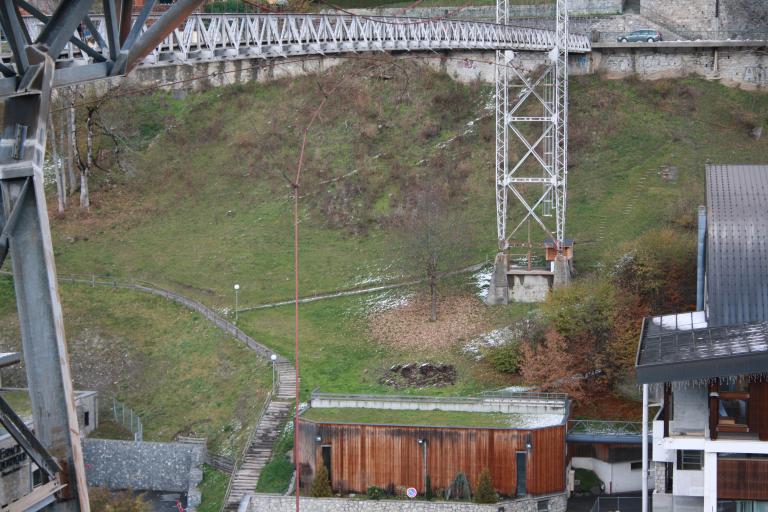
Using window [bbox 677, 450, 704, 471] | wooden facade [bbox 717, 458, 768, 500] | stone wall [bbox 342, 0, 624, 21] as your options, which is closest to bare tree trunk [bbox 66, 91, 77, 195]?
stone wall [bbox 342, 0, 624, 21]

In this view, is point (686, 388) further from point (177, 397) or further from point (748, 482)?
point (177, 397)

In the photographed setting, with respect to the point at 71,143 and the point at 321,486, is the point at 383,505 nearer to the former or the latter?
the point at 321,486

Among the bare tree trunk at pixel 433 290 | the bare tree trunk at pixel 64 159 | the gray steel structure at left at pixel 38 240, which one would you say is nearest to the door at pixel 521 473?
the bare tree trunk at pixel 433 290

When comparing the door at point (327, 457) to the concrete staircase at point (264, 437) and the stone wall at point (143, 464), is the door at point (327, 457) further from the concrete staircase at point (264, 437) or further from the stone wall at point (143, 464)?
the stone wall at point (143, 464)

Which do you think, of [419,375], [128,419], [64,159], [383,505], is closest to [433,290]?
[419,375]

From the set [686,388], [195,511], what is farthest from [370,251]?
[686,388]

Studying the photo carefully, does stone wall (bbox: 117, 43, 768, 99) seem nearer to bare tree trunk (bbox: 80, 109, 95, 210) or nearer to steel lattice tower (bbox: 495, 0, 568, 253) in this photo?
steel lattice tower (bbox: 495, 0, 568, 253)

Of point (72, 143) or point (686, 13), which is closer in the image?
point (72, 143)
